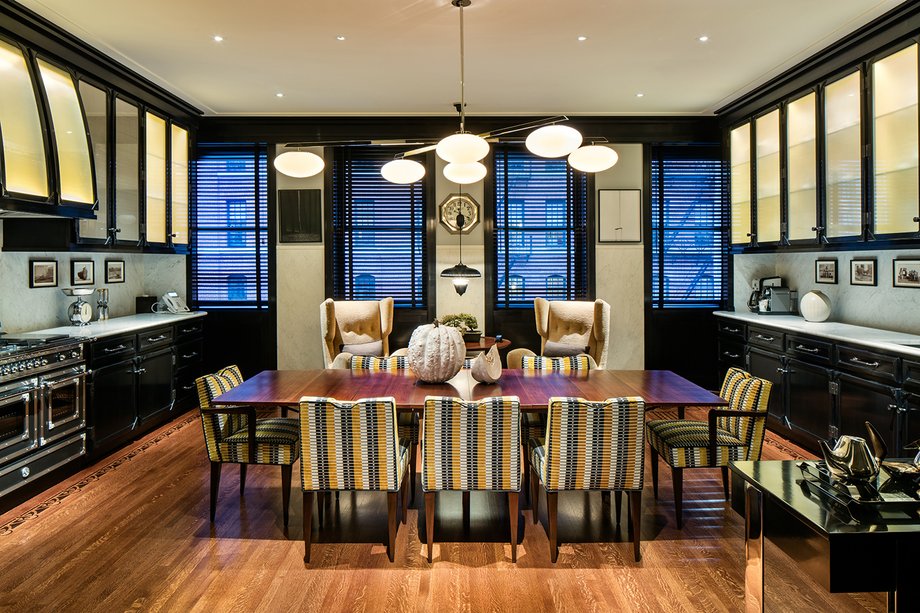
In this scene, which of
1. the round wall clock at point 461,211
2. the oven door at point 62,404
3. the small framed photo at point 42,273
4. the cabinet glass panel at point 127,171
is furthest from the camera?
the round wall clock at point 461,211

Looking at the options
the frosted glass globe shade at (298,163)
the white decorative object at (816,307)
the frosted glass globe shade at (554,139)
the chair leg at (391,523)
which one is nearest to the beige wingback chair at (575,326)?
the white decorative object at (816,307)

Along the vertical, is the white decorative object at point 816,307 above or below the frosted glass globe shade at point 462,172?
below

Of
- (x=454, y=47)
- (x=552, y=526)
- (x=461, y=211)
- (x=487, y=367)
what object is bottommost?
(x=552, y=526)

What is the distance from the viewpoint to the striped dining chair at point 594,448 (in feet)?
9.09

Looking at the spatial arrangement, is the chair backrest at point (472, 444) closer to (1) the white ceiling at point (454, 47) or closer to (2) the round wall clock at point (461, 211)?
(1) the white ceiling at point (454, 47)

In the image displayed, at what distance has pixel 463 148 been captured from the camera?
130 inches

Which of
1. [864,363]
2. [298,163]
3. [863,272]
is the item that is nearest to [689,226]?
[863,272]

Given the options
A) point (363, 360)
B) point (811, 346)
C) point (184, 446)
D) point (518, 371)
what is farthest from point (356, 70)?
point (811, 346)

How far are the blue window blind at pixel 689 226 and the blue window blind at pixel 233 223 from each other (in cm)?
438

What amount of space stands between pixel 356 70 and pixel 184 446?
3.40m

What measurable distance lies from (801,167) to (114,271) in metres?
6.25

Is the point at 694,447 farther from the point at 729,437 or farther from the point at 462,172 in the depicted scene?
the point at 462,172

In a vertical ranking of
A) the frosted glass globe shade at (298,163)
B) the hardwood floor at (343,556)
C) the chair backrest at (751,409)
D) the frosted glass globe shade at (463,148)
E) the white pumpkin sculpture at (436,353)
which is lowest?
the hardwood floor at (343,556)

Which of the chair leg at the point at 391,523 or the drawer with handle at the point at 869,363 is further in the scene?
the drawer with handle at the point at 869,363
